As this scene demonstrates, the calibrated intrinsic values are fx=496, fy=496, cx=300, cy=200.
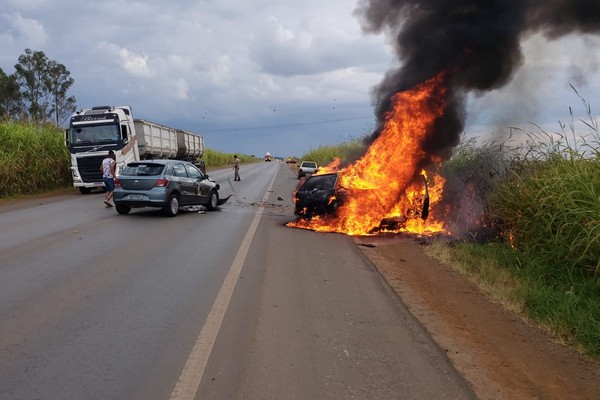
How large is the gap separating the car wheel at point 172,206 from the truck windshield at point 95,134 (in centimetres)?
884

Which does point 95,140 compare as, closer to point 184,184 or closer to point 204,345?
point 184,184

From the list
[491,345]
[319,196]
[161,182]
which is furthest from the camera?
[161,182]

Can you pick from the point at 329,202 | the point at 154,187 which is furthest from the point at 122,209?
the point at 329,202

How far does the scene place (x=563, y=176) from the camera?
754 centimetres

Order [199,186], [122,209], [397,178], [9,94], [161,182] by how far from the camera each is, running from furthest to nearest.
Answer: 1. [9,94]
2. [199,186]
3. [122,209]
4. [161,182]
5. [397,178]

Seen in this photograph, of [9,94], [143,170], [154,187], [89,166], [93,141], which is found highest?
[9,94]

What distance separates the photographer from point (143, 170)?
13492 mm

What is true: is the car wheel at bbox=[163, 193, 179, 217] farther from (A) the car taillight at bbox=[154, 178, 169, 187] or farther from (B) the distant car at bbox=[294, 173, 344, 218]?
(B) the distant car at bbox=[294, 173, 344, 218]

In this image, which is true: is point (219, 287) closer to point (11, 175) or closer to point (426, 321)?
point (426, 321)

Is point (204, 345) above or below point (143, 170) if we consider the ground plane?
below

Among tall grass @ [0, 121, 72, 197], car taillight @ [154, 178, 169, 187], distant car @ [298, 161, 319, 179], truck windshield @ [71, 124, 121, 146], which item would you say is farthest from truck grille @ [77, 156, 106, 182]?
distant car @ [298, 161, 319, 179]

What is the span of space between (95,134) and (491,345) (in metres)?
19.8

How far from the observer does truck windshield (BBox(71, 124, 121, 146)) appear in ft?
68.7

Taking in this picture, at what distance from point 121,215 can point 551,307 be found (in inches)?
436
